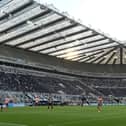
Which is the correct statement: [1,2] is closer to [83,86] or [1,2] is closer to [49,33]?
[49,33]

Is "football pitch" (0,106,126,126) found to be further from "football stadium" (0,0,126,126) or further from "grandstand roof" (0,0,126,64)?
"grandstand roof" (0,0,126,64)

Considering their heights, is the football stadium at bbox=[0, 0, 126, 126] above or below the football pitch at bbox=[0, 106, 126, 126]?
above

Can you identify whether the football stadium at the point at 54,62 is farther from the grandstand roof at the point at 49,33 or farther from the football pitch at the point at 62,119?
the football pitch at the point at 62,119

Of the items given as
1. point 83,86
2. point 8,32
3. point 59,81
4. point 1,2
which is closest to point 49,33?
point 8,32

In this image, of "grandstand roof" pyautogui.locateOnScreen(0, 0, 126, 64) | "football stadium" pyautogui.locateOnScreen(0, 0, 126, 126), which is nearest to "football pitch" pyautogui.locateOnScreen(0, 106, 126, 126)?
"football stadium" pyautogui.locateOnScreen(0, 0, 126, 126)

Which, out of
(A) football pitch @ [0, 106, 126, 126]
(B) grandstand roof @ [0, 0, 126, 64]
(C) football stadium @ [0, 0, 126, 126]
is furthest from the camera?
(C) football stadium @ [0, 0, 126, 126]

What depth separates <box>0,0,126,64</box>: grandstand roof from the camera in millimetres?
41875

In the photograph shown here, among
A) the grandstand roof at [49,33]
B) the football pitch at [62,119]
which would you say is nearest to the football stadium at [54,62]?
the grandstand roof at [49,33]

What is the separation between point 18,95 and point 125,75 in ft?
127

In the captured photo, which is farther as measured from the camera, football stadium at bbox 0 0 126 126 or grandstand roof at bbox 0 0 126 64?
football stadium at bbox 0 0 126 126

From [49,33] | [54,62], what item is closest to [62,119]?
[49,33]

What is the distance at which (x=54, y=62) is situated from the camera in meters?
72.6

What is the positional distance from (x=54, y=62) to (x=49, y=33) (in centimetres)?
2061

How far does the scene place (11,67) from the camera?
60.3 meters
